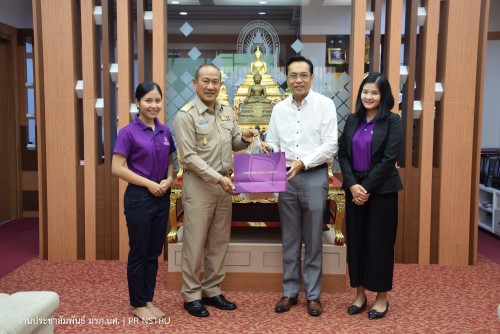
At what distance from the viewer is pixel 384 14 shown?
171 inches

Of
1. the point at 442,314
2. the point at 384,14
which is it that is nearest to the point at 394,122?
the point at 442,314

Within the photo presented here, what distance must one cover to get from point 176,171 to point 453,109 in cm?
234

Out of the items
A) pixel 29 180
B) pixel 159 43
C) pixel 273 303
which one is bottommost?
pixel 273 303

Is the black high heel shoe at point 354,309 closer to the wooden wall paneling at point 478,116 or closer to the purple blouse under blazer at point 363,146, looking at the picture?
the purple blouse under blazer at point 363,146

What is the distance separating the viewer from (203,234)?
299 centimetres

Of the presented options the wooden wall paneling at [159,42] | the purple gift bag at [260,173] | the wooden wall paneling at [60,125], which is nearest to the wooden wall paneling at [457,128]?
the purple gift bag at [260,173]

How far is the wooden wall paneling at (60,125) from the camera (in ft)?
13.1

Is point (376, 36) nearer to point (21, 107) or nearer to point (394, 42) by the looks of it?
point (394, 42)

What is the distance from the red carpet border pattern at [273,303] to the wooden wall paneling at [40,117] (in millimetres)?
294

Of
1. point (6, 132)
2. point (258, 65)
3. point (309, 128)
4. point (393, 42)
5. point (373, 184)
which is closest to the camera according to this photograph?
point (373, 184)

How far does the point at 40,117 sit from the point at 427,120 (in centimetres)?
317

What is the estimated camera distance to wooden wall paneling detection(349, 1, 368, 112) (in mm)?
3934

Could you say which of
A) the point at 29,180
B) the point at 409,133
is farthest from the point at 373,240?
the point at 29,180

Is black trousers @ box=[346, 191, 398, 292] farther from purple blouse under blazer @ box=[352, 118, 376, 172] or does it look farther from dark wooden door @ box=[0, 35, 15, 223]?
dark wooden door @ box=[0, 35, 15, 223]
